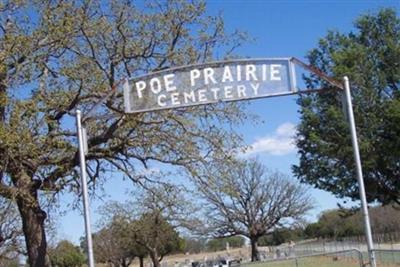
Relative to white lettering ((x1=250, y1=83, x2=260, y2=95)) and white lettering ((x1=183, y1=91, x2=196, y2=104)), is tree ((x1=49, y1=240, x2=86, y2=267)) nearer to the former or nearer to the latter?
white lettering ((x1=183, y1=91, x2=196, y2=104))

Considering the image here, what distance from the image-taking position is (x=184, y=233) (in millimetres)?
69938

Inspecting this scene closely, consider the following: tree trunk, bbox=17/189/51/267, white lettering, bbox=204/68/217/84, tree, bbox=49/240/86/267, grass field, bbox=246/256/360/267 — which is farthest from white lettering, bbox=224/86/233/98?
tree, bbox=49/240/86/267

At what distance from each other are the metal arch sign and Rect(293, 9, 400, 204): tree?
25.6 m

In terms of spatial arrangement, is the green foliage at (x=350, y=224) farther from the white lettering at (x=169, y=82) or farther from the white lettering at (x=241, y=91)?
the white lettering at (x=169, y=82)

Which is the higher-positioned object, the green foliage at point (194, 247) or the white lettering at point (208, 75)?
the white lettering at point (208, 75)

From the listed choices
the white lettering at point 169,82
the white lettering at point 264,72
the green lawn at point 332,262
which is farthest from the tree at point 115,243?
the white lettering at point 264,72

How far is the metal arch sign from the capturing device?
12.9 m

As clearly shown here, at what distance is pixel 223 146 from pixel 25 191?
5.67 metres

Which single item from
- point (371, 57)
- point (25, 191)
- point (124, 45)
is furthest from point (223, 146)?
point (371, 57)

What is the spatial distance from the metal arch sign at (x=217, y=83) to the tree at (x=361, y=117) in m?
25.6

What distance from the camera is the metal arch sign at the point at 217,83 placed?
42.2 ft

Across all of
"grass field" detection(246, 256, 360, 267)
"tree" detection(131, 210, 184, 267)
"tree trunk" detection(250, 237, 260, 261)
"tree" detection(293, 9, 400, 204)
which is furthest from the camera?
"tree trunk" detection(250, 237, 260, 261)

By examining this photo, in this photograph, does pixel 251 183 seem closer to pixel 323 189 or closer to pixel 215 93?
pixel 323 189

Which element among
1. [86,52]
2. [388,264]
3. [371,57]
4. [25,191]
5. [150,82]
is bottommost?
[388,264]
